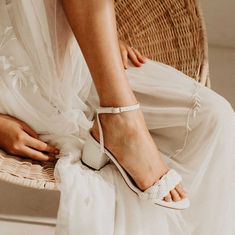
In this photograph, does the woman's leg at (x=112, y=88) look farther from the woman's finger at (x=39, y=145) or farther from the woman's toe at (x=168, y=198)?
the woman's finger at (x=39, y=145)

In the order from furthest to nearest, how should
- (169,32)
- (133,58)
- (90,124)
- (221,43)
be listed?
(221,43) → (169,32) → (133,58) → (90,124)

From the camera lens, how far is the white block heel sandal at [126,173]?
836 mm

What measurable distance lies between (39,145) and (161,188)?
9.9 inches

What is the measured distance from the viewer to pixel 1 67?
94 cm

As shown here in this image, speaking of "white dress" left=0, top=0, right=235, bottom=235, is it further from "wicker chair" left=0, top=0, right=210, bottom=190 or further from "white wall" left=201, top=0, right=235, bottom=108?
"white wall" left=201, top=0, right=235, bottom=108

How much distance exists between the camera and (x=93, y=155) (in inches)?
35.4

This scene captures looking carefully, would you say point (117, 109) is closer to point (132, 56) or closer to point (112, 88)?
point (112, 88)

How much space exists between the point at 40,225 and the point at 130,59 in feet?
1.45

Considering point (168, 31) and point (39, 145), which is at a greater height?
point (168, 31)

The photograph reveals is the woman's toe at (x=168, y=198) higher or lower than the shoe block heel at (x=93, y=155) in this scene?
lower

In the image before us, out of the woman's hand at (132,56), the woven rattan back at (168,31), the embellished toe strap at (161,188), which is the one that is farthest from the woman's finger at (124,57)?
the embellished toe strap at (161,188)

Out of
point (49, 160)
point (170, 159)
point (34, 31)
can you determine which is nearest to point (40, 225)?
point (49, 160)

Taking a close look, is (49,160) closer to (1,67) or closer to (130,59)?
(1,67)

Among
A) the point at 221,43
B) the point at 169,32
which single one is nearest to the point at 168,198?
the point at 169,32
